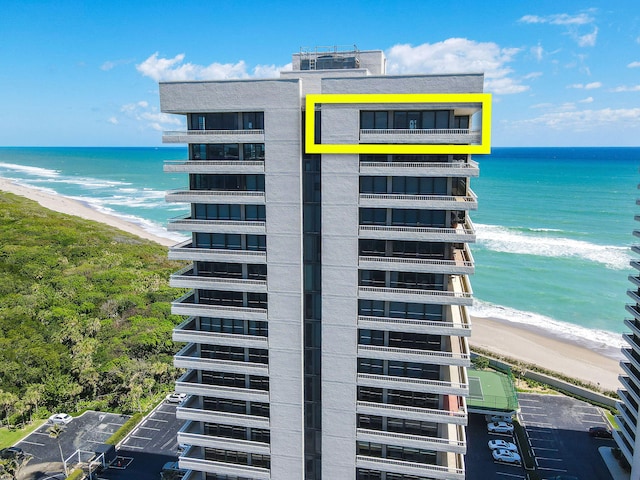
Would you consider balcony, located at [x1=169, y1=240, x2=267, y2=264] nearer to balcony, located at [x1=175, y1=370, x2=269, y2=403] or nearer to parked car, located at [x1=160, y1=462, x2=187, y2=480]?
balcony, located at [x1=175, y1=370, x2=269, y2=403]

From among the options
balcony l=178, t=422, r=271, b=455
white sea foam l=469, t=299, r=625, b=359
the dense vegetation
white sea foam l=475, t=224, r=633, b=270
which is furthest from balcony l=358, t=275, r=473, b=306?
white sea foam l=475, t=224, r=633, b=270

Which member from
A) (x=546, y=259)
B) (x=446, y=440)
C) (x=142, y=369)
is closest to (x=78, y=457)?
(x=142, y=369)

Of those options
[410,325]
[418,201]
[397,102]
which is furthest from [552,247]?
[397,102]

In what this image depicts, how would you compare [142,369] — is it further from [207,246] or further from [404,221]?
[404,221]

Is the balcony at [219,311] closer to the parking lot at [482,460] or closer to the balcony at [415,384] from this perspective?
the balcony at [415,384]

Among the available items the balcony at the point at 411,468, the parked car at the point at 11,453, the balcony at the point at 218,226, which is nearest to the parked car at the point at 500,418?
the balcony at the point at 411,468

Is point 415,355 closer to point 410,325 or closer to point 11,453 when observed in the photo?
point 410,325
